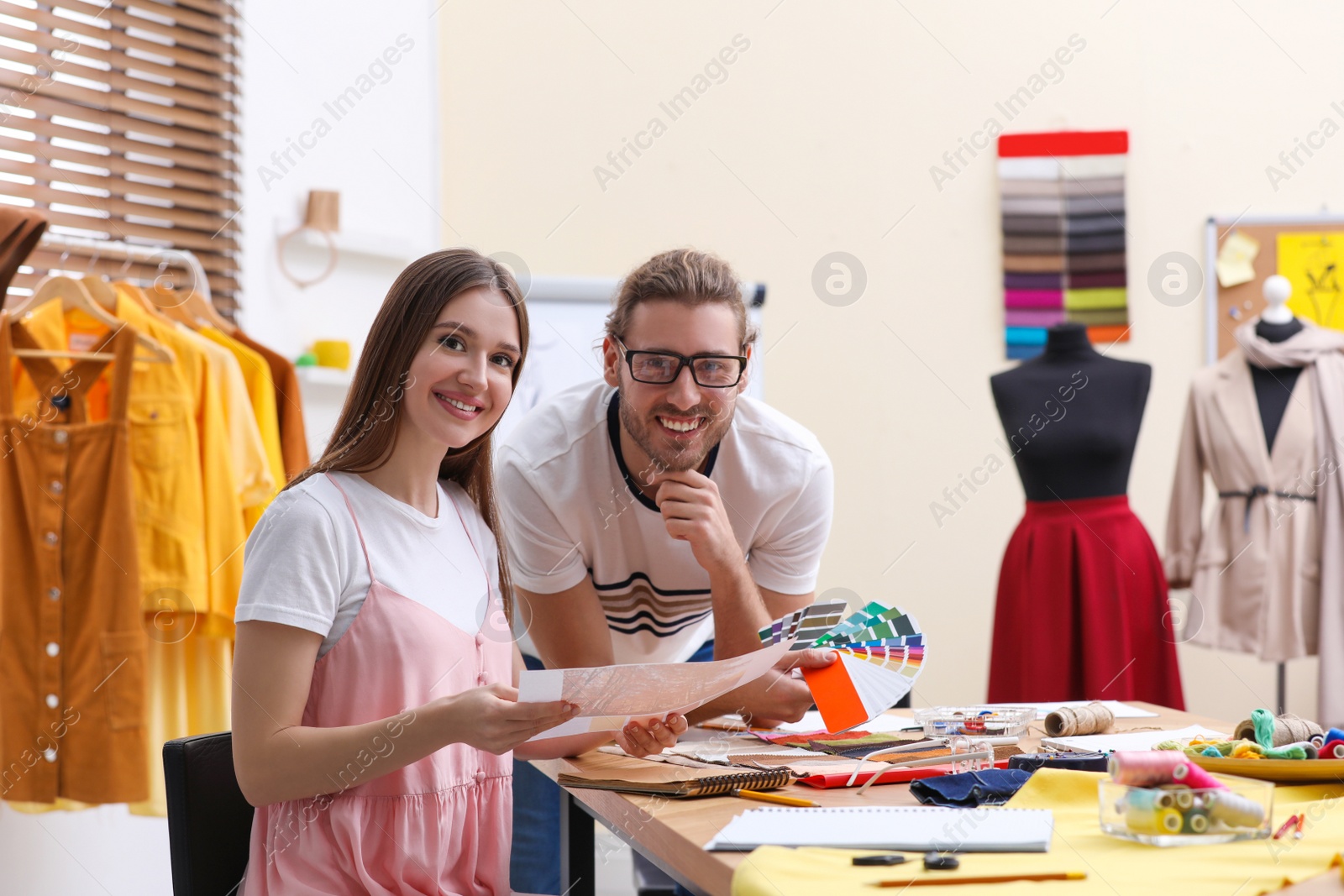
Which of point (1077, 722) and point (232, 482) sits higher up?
point (232, 482)

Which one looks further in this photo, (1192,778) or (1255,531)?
(1255,531)

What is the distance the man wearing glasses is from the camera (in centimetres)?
167

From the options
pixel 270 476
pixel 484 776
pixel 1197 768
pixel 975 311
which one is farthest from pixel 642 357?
pixel 975 311

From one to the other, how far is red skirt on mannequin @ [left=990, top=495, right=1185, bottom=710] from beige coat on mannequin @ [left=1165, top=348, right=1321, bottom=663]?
0.34 meters

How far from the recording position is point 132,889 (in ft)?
8.58

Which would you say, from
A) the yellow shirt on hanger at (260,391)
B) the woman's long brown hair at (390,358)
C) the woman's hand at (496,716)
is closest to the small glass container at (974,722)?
the woman's hand at (496,716)

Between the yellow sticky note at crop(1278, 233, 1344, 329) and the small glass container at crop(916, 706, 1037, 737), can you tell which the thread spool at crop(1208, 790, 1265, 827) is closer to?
the small glass container at crop(916, 706, 1037, 737)

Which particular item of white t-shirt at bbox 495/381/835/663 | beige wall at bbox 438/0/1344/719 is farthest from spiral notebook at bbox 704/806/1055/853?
beige wall at bbox 438/0/1344/719

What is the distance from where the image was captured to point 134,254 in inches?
102

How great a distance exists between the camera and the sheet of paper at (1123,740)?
1419 mm

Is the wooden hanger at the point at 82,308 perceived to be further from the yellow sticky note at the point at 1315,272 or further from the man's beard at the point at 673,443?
the yellow sticky note at the point at 1315,272

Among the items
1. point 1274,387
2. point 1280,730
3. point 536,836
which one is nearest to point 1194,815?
point 1280,730

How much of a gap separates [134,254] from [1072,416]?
226 cm

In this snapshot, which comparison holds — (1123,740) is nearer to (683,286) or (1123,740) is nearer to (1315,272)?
(683,286)
